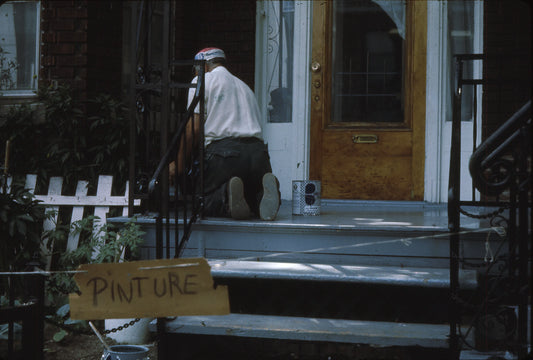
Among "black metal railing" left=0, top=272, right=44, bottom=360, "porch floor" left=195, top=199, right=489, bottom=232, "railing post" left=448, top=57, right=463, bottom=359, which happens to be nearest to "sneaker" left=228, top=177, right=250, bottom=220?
"porch floor" left=195, top=199, right=489, bottom=232

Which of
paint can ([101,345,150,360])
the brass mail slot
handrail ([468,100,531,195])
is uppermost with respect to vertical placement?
the brass mail slot

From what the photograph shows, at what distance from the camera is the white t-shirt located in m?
4.57

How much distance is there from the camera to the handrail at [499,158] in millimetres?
2771

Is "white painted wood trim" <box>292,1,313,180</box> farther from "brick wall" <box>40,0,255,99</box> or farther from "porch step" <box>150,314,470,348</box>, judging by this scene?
"porch step" <box>150,314,470,348</box>

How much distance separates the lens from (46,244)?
5.44 m

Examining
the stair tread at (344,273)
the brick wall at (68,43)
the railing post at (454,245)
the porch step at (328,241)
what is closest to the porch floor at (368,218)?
the porch step at (328,241)

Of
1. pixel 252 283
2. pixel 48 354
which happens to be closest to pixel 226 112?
pixel 252 283

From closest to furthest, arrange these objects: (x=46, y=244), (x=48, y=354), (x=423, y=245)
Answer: (x=423, y=245)
(x=48, y=354)
(x=46, y=244)

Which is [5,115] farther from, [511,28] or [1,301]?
[511,28]

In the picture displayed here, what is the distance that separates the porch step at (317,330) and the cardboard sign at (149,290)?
3.82 ft

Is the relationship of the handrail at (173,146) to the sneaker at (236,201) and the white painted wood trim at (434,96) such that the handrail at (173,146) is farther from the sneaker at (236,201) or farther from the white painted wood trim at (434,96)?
the white painted wood trim at (434,96)

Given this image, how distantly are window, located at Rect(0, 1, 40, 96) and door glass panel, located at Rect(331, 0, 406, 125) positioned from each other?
3033 millimetres

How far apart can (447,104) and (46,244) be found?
389 cm

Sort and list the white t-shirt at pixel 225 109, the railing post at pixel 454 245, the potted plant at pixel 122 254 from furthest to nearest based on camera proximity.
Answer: the white t-shirt at pixel 225 109
the potted plant at pixel 122 254
the railing post at pixel 454 245
